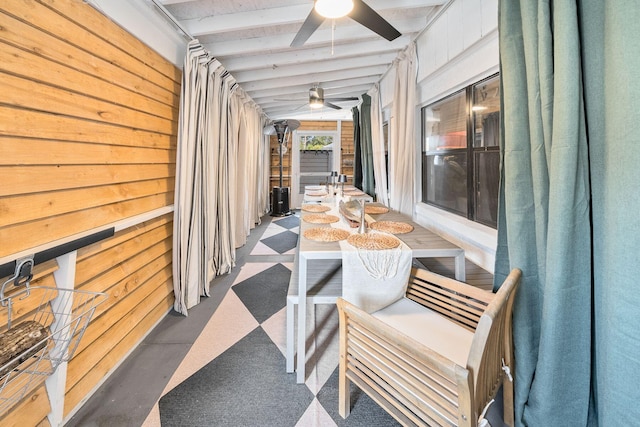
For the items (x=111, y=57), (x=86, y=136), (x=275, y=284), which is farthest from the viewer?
(x=275, y=284)

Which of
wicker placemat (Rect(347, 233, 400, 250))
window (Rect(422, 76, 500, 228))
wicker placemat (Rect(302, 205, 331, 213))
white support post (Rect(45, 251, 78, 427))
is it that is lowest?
white support post (Rect(45, 251, 78, 427))

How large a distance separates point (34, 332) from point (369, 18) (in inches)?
82.1

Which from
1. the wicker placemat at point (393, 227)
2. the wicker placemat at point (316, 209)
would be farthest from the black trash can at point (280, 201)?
the wicker placemat at point (393, 227)

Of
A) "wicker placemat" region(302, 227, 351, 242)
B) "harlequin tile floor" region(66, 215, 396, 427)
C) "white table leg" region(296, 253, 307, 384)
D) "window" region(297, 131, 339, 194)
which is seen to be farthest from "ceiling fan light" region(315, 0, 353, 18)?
"window" region(297, 131, 339, 194)

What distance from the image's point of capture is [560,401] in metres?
0.95

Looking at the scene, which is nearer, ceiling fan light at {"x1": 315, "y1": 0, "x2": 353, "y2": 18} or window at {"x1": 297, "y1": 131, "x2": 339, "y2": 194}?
ceiling fan light at {"x1": 315, "y1": 0, "x2": 353, "y2": 18}

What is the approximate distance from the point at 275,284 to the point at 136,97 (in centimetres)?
187

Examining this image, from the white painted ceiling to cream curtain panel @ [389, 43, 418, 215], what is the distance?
8.6 inches

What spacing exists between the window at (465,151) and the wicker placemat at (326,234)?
98cm

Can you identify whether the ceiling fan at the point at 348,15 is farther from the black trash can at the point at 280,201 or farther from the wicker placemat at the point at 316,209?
the black trash can at the point at 280,201

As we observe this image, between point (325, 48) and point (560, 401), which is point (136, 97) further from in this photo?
point (560, 401)

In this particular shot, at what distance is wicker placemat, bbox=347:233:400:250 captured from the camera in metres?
1.36

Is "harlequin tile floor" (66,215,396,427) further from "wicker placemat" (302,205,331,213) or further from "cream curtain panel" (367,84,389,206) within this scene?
"cream curtain panel" (367,84,389,206)

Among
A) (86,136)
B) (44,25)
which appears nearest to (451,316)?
(86,136)
